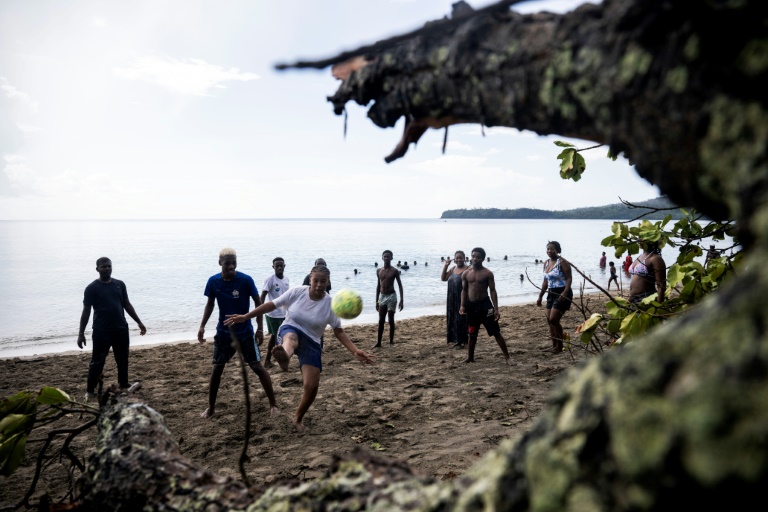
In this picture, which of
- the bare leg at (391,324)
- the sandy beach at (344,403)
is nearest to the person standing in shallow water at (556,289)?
the sandy beach at (344,403)

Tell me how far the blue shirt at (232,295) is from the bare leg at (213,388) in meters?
0.45

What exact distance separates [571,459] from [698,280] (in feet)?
7.30

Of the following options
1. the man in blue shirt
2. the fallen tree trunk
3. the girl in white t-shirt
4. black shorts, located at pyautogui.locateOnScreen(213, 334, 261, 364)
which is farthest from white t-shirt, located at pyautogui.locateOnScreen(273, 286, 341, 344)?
the fallen tree trunk

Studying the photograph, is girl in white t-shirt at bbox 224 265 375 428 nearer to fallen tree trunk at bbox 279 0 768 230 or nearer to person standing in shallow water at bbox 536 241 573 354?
fallen tree trunk at bbox 279 0 768 230

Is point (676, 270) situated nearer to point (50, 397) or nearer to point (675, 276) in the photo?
point (675, 276)

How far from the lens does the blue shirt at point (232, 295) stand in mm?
6410

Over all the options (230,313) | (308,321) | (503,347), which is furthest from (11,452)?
(503,347)

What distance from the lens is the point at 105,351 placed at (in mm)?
7363

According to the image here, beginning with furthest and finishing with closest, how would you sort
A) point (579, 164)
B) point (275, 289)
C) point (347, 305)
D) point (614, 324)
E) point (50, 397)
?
point (275, 289)
point (347, 305)
point (579, 164)
point (614, 324)
point (50, 397)

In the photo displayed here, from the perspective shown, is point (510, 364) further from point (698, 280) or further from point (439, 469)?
point (698, 280)

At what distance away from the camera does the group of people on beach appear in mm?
5594

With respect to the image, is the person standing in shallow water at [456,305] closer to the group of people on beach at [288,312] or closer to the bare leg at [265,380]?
the group of people on beach at [288,312]

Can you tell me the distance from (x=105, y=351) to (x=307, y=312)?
3.82 meters

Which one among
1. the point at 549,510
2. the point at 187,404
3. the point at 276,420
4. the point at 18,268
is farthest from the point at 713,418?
the point at 18,268
